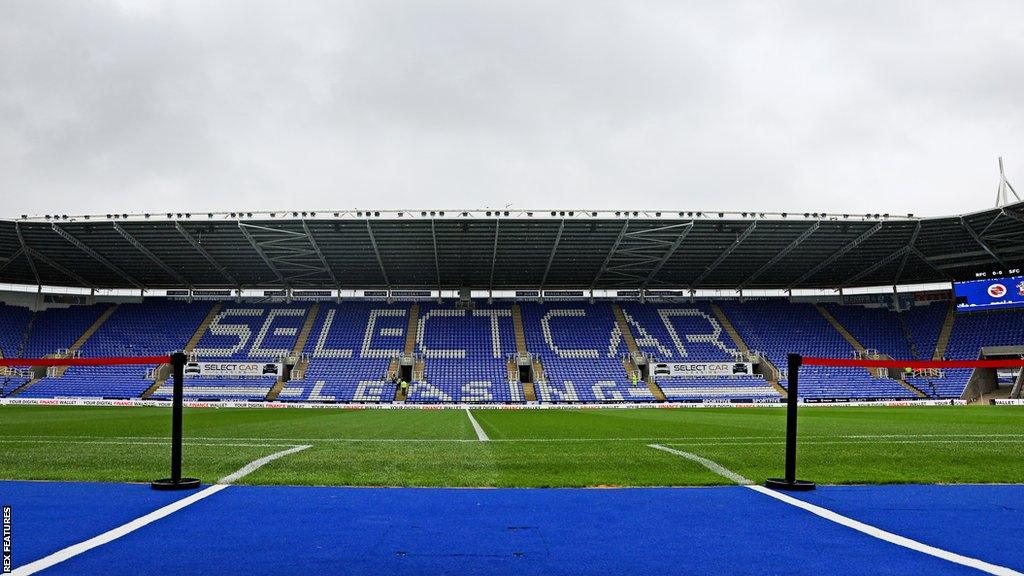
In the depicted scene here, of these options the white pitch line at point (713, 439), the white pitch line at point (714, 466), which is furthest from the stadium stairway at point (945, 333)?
the white pitch line at point (714, 466)

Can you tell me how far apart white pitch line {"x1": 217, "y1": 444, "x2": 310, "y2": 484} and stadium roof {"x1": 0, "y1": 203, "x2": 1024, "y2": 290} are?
1111 inches

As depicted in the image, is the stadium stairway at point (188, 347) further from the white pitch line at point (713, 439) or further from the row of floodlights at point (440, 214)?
the white pitch line at point (713, 439)

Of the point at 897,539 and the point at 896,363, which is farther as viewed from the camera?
the point at 896,363

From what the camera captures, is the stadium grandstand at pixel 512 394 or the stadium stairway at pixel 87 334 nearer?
the stadium grandstand at pixel 512 394

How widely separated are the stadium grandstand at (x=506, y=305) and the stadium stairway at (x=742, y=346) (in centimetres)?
16

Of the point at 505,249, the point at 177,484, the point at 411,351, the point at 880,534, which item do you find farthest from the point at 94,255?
the point at 880,534

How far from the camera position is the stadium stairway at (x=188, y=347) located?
133ft

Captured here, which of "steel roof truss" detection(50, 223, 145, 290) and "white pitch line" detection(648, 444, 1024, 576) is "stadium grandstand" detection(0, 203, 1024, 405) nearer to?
"steel roof truss" detection(50, 223, 145, 290)

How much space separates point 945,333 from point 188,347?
5958 cm

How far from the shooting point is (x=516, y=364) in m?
45.8

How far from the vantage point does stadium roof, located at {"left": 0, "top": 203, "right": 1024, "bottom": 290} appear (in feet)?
121

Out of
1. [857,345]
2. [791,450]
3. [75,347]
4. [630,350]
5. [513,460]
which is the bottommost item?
[75,347]

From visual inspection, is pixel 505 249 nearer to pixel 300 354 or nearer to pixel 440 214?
pixel 440 214

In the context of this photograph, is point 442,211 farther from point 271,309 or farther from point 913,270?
point 913,270
